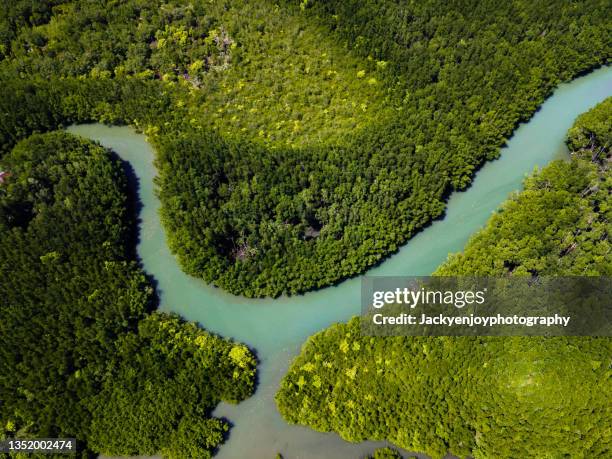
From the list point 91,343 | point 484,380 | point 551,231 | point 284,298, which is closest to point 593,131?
point 551,231

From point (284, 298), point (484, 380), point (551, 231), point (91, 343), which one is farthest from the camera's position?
point (284, 298)

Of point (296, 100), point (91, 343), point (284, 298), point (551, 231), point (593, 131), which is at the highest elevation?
point (296, 100)

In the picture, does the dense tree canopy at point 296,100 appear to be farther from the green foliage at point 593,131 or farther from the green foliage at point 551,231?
the green foliage at point 551,231

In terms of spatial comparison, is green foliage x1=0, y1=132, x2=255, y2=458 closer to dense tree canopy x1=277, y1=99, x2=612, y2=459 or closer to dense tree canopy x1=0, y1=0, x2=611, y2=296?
dense tree canopy x1=0, y1=0, x2=611, y2=296

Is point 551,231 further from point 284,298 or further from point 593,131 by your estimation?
point 284,298

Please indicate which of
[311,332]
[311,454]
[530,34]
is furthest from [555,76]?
[311,454]

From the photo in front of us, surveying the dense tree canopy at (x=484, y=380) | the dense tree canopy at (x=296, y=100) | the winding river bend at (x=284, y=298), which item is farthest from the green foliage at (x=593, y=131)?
the dense tree canopy at (x=484, y=380)
